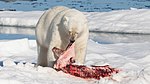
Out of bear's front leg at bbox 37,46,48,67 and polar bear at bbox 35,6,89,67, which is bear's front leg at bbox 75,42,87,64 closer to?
polar bear at bbox 35,6,89,67

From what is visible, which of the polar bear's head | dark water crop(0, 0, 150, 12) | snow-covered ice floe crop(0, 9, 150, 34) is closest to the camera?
the polar bear's head

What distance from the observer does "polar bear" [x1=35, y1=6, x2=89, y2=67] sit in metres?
4.35

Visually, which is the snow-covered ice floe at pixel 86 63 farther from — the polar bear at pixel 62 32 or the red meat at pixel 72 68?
the polar bear at pixel 62 32

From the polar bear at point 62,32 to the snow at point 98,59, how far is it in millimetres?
322

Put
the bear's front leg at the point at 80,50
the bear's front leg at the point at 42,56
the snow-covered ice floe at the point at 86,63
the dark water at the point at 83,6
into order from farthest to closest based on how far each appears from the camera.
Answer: the dark water at the point at 83,6 < the bear's front leg at the point at 42,56 < the bear's front leg at the point at 80,50 < the snow-covered ice floe at the point at 86,63

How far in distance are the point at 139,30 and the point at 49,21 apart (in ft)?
30.5

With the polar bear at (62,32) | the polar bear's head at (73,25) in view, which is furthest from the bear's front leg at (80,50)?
the polar bear's head at (73,25)

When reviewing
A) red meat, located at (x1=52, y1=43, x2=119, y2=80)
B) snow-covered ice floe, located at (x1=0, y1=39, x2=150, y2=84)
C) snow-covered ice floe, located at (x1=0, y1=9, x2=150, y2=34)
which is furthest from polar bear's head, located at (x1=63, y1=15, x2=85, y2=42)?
snow-covered ice floe, located at (x1=0, y1=9, x2=150, y2=34)

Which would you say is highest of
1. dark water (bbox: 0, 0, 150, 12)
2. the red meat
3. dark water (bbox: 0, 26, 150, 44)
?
the red meat

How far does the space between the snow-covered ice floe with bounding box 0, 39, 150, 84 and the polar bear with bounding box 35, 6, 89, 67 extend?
35 centimetres

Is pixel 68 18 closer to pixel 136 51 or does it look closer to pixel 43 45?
pixel 43 45

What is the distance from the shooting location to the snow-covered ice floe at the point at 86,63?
3936mm

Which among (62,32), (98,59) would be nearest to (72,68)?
(62,32)

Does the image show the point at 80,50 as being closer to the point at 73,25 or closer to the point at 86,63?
the point at 73,25
